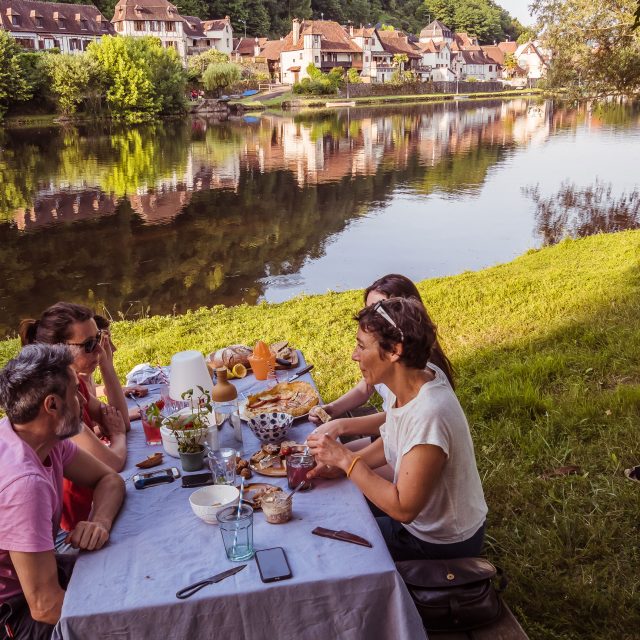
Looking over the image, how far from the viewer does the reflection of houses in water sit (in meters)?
17.9

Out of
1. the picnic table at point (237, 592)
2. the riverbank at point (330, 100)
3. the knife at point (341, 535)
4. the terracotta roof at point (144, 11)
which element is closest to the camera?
the picnic table at point (237, 592)

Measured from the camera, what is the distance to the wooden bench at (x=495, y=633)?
246 cm

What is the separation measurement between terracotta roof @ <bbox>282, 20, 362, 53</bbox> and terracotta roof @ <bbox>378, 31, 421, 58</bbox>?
746 cm

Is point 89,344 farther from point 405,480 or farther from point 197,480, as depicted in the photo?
point 405,480

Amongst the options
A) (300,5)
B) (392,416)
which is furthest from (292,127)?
(300,5)

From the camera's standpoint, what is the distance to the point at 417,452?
2.44 m

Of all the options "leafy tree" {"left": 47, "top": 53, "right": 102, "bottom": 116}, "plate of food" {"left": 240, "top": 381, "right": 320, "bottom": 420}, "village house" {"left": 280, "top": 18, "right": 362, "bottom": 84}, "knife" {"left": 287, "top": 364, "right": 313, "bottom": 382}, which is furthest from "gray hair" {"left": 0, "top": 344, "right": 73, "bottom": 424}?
"village house" {"left": 280, "top": 18, "right": 362, "bottom": 84}

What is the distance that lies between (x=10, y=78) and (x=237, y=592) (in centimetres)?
5453

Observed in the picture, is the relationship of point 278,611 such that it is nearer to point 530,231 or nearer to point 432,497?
point 432,497

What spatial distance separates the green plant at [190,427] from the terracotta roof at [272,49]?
91410 mm

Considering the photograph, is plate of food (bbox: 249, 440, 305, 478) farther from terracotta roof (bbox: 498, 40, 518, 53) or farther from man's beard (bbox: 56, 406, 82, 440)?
terracotta roof (bbox: 498, 40, 518, 53)

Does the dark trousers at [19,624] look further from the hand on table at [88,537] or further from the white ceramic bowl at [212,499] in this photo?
the white ceramic bowl at [212,499]

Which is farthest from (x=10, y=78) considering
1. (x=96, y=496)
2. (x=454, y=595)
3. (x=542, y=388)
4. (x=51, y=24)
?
(x=454, y=595)

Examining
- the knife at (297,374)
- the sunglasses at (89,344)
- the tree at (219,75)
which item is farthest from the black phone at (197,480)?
the tree at (219,75)
